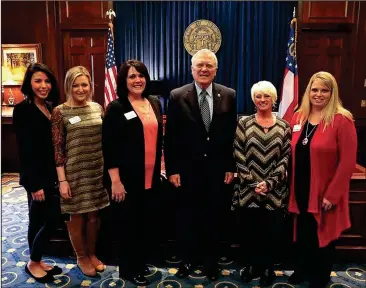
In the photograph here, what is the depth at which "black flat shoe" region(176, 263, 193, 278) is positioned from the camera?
7.79 feet

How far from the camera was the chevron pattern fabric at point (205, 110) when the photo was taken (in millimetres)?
2166

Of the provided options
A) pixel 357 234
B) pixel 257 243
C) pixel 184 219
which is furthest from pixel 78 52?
pixel 357 234

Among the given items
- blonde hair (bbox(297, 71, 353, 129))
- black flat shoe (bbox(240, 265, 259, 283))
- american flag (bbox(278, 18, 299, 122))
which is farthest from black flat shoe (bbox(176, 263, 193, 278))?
american flag (bbox(278, 18, 299, 122))

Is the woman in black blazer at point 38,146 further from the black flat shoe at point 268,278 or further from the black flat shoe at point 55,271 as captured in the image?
the black flat shoe at point 268,278

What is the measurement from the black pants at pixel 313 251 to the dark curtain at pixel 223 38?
4384 mm

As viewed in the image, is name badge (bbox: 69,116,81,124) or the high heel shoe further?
the high heel shoe

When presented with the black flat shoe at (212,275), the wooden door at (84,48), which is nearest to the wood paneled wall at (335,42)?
the wooden door at (84,48)

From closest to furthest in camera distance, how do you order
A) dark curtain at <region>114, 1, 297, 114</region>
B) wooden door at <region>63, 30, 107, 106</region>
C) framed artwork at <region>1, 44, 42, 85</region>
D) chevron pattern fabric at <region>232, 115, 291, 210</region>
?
chevron pattern fabric at <region>232, 115, 291, 210</region> < wooden door at <region>63, 30, 107, 106</region> < framed artwork at <region>1, 44, 42, 85</region> < dark curtain at <region>114, 1, 297, 114</region>

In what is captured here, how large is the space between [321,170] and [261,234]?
0.56 metres

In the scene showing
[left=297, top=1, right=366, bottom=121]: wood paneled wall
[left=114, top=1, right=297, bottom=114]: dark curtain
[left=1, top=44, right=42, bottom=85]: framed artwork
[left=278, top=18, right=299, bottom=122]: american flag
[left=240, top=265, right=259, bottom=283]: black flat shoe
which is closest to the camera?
[left=240, top=265, right=259, bottom=283]: black flat shoe

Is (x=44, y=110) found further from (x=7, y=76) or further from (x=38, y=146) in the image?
(x=7, y=76)

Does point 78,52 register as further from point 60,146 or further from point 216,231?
point 216,231

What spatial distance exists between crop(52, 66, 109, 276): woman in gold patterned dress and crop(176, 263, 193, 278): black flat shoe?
67 centimetres

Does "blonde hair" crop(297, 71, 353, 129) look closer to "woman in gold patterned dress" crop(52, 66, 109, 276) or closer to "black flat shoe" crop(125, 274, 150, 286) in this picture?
"woman in gold patterned dress" crop(52, 66, 109, 276)
